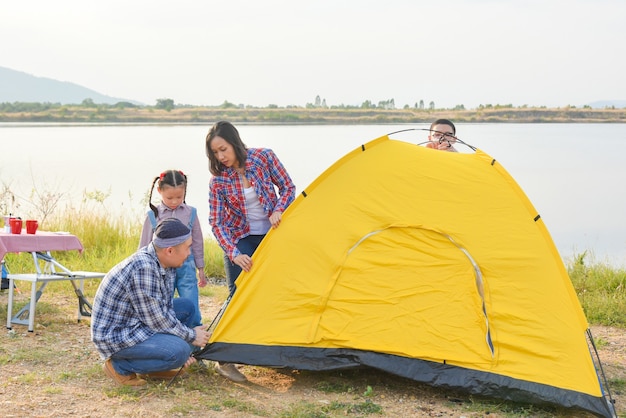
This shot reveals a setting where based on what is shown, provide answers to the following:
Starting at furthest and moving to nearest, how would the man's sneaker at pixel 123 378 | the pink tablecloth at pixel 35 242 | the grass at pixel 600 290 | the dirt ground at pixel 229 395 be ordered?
1. the grass at pixel 600 290
2. the pink tablecloth at pixel 35 242
3. the man's sneaker at pixel 123 378
4. the dirt ground at pixel 229 395

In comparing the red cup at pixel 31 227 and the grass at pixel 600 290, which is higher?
the red cup at pixel 31 227

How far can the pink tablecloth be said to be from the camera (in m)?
6.46

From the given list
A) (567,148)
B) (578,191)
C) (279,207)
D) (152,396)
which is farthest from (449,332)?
(567,148)

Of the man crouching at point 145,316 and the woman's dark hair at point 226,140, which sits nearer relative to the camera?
the man crouching at point 145,316

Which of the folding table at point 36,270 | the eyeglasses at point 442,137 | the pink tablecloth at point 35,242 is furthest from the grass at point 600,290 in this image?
the pink tablecloth at point 35,242

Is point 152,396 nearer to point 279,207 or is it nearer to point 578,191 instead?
point 279,207

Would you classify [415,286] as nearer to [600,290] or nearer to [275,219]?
[275,219]

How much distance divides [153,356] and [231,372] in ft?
1.84

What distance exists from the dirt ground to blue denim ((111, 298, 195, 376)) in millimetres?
138

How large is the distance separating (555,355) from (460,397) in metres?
0.64

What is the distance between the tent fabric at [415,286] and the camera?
4.75m

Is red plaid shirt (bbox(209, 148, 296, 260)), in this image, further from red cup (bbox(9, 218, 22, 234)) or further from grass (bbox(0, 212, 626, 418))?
red cup (bbox(9, 218, 22, 234))

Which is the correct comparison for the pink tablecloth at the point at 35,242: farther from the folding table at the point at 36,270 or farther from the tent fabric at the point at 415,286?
the tent fabric at the point at 415,286

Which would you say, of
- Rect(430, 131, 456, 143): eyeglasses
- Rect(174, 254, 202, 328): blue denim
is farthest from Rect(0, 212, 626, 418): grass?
Rect(430, 131, 456, 143): eyeglasses
